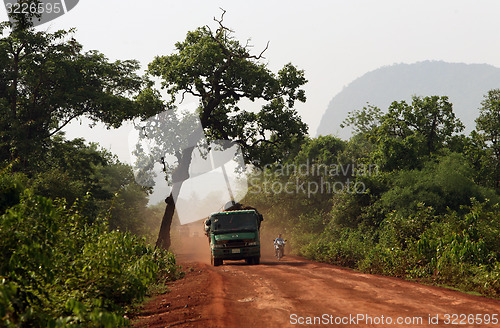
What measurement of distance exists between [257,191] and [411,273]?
32.9 m

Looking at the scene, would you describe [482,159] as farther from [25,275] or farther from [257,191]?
[25,275]

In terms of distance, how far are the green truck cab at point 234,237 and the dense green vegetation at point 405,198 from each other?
4900 millimetres

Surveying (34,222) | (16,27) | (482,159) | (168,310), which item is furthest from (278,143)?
(34,222)

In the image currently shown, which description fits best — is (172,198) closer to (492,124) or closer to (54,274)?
(492,124)

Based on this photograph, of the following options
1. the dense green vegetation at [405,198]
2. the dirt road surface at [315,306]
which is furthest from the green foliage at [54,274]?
the dense green vegetation at [405,198]

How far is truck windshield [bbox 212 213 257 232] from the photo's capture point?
2459 cm

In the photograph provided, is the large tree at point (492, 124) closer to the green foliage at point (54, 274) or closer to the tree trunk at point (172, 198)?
the tree trunk at point (172, 198)

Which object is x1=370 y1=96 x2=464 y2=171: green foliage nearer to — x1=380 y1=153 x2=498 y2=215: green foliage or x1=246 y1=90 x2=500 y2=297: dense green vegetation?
x1=246 y1=90 x2=500 y2=297: dense green vegetation

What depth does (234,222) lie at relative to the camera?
24.7m

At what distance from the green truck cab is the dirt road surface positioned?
879 cm

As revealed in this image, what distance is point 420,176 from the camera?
28141 millimetres

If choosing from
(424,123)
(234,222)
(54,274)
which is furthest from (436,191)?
(54,274)

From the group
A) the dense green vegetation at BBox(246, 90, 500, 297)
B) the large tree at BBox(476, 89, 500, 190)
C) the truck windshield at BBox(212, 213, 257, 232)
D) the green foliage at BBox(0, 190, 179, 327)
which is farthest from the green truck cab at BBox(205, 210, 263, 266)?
the large tree at BBox(476, 89, 500, 190)

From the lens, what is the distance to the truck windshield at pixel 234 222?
24594mm
